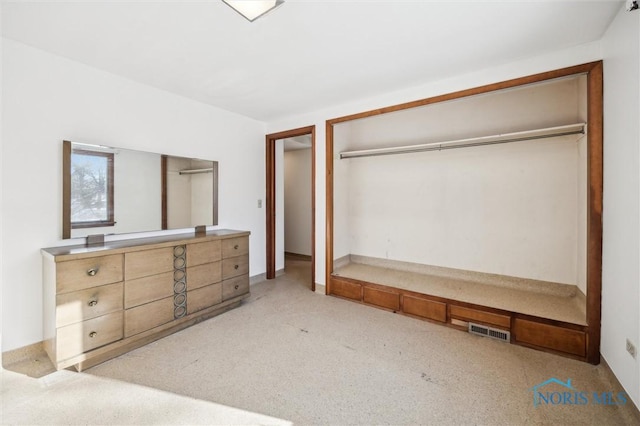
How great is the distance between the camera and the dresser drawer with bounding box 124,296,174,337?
7.42 feet

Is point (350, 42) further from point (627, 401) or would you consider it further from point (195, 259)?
point (627, 401)

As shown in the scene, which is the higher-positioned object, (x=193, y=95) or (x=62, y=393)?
(x=193, y=95)

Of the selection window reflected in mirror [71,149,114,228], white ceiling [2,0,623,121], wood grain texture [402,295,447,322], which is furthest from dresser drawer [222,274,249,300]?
white ceiling [2,0,623,121]

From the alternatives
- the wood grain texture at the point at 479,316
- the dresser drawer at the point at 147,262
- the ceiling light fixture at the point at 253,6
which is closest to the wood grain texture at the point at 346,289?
the wood grain texture at the point at 479,316

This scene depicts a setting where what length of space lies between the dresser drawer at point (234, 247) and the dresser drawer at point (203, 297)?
370 millimetres

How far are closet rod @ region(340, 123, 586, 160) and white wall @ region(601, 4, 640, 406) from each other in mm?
683

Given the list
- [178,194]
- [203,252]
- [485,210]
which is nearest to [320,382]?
[203,252]

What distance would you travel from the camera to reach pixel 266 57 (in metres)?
2.35

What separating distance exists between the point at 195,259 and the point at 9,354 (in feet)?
4.82

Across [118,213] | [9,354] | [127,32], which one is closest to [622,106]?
[127,32]

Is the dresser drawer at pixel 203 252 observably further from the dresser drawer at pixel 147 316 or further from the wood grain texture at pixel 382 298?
A: the wood grain texture at pixel 382 298

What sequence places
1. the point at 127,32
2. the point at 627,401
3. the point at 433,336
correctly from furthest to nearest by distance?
1. the point at 433,336
2. the point at 127,32
3. the point at 627,401

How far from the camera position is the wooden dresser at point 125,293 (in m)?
1.96

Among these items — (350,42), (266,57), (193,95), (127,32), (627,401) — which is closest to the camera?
(627,401)
